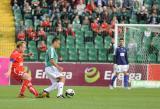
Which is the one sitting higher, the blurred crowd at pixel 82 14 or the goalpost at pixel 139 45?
the blurred crowd at pixel 82 14

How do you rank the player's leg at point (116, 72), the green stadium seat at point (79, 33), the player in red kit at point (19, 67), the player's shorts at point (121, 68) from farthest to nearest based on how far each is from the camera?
1. the green stadium seat at point (79, 33)
2. the player's shorts at point (121, 68)
3. the player's leg at point (116, 72)
4. the player in red kit at point (19, 67)

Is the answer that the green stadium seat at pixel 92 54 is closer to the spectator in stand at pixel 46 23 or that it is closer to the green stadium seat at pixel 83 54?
the green stadium seat at pixel 83 54

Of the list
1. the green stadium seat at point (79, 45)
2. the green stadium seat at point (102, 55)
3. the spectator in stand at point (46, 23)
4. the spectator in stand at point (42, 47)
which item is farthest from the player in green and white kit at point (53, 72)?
the spectator in stand at point (46, 23)

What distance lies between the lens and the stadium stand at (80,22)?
3108cm

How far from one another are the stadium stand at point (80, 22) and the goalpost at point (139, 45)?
0.16 ft

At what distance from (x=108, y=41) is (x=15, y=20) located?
5.15 m

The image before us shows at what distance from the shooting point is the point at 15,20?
111 feet

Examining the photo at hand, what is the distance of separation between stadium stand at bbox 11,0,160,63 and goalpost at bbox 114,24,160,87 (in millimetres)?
48

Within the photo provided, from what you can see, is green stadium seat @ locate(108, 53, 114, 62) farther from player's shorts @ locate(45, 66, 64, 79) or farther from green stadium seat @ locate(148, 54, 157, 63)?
player's shorts @ locate(45, 66, 64, 79)

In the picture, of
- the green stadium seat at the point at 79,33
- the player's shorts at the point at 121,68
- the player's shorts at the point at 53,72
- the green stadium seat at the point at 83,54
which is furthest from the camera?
the green stadium seat at the point at 79,33

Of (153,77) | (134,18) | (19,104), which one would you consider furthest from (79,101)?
(134,18)

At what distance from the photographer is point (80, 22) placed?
32688mm

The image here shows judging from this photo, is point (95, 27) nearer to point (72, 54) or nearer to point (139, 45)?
point (72, 54)

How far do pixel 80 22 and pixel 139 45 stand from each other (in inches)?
169
